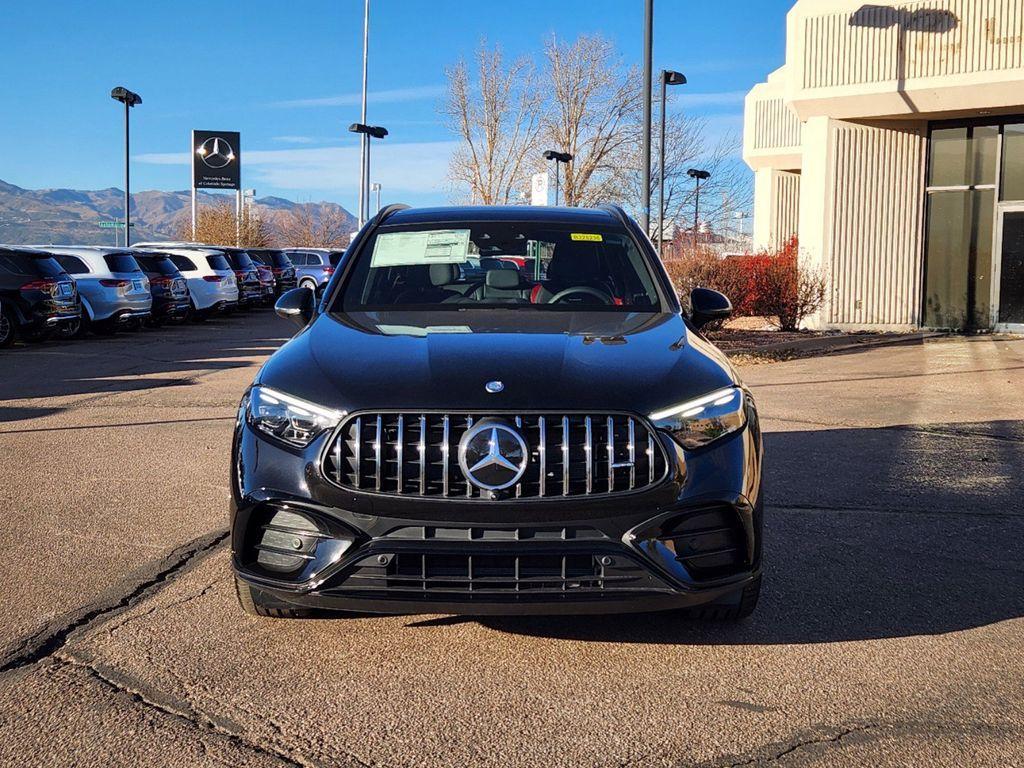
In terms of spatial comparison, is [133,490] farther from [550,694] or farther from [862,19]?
[862,19]

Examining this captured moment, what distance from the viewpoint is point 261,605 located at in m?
4.17

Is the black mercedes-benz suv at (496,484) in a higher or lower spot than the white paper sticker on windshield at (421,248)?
lower

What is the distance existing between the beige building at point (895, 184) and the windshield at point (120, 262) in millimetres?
12476

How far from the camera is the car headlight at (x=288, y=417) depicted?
380cm

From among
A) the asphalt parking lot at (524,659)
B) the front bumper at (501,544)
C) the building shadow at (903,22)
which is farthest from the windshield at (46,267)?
the front bumper at (501,544)

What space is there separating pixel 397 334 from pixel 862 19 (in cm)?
1789

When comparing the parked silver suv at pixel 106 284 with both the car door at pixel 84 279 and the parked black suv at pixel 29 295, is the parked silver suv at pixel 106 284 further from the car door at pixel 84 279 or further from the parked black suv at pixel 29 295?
the parked black suv at pixel 29 295

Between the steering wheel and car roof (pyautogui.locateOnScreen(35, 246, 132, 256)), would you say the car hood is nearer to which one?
the steering wheel

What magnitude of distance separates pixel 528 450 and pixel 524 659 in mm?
852

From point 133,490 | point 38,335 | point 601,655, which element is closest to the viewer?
point 601,655

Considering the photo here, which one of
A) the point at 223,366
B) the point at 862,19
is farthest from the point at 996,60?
the point at 223,366

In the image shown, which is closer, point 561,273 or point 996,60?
point 561,273

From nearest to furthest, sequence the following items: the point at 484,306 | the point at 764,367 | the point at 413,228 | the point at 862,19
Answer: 1. the point at 484,306
2. the point at 413,228
3. the point at 764,367
4. the point at 862,19

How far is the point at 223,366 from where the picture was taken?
1541cm
